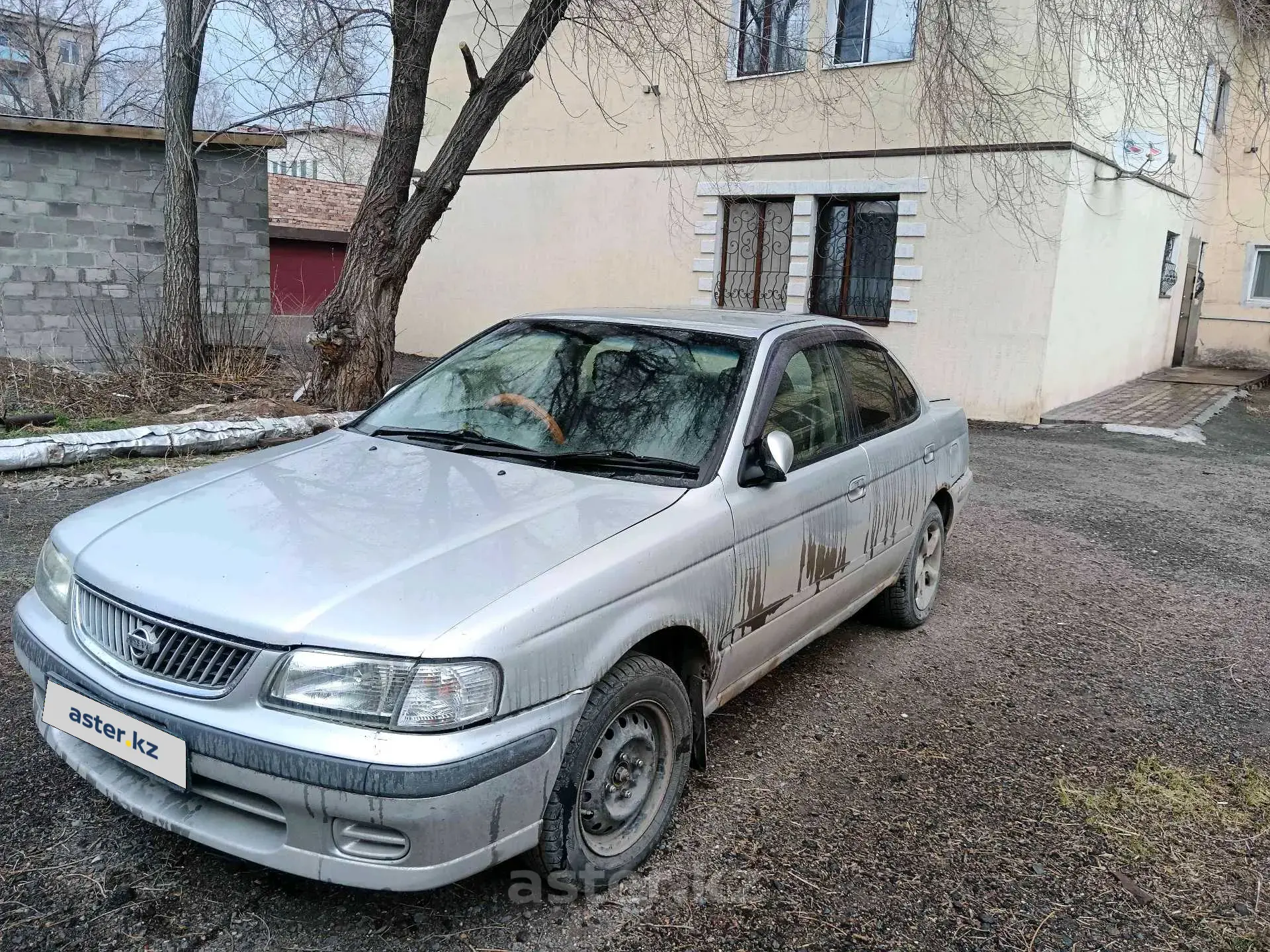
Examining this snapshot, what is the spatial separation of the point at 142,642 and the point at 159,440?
5690mm

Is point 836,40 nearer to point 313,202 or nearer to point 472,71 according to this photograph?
point 472,71

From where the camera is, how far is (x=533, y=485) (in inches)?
122

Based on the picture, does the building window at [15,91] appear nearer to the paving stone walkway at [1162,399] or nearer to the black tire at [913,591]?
the paving stone walkway at [1162,399]

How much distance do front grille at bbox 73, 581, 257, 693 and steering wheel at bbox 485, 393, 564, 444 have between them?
1.43 meters

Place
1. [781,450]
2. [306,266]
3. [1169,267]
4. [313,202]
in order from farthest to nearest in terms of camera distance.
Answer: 1. [313,202]
2. [306,266]
3. [1169,267]
4. [781,450]

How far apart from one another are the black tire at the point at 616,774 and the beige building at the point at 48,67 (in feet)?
102

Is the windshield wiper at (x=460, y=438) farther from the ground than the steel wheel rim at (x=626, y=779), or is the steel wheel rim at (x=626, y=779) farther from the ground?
the windshield wiper at (x=460, y=438)

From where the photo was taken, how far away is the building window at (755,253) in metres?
13.6

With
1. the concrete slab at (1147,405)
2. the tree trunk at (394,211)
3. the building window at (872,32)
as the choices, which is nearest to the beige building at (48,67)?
the tree trunk at (394,211)

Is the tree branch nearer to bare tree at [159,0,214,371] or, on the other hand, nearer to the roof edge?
bare tree at [159,0,214,371]

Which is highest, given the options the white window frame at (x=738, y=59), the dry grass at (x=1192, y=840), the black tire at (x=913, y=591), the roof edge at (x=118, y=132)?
the white window frame at (x=738, y=59)

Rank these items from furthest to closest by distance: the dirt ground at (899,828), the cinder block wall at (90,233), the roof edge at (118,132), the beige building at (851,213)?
the beige building at (851,213) < the cinder block wall at (90,233) < the roof edge at (118,132) < the dirt ground at (899,828)

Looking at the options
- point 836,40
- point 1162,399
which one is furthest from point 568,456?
point 1162,399

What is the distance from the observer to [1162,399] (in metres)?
14.5
